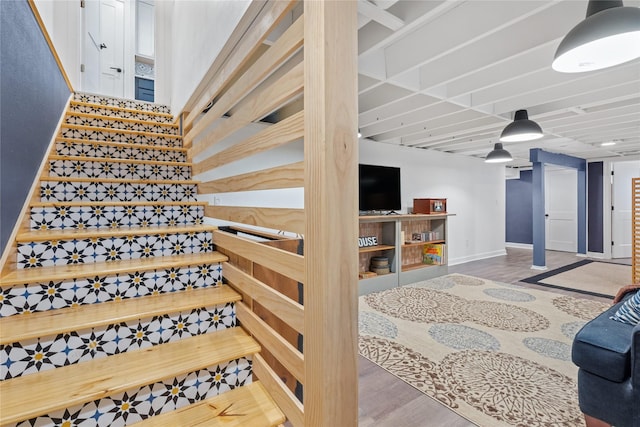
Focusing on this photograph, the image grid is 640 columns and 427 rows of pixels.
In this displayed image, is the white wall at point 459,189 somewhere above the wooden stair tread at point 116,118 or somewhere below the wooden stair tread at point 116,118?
below

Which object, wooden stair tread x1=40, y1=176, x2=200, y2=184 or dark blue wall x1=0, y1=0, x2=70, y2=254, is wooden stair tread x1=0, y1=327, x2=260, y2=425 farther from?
wooden stair tread x1=40, y1=176, x2=200, y2=184

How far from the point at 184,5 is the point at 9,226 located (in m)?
2.88

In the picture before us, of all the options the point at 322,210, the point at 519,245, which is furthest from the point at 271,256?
the point at 519,245

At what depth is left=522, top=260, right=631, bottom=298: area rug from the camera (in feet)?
14.4

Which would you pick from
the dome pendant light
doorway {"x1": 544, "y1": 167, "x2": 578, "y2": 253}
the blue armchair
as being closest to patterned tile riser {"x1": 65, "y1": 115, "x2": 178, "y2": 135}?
the dome pendant light

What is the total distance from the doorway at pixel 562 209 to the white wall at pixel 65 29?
1045cm

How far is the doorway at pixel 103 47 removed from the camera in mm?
4477

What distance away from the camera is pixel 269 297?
1.18 m

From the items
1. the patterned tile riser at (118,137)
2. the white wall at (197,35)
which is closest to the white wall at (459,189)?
the white wall at (197,35)

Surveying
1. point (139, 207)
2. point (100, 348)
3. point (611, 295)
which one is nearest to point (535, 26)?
point (139, 207)

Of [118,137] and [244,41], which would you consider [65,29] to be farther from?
[244,41]

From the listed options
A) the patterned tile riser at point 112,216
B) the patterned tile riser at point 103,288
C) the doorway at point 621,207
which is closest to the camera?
the patterned tile riser at point 103,288

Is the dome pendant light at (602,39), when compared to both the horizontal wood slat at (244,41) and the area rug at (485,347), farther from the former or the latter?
the area rug at (485,347)

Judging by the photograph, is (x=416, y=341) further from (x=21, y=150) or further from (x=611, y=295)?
(x=611, y=295)
